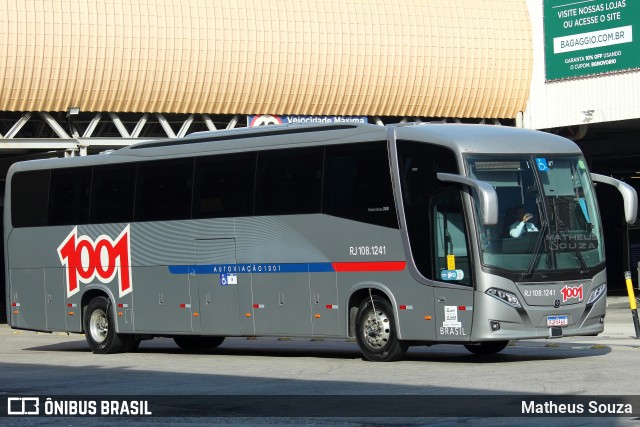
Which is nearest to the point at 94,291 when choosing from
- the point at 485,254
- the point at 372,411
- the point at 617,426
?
the point at 485,254

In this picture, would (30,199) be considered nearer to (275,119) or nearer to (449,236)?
(449,236)

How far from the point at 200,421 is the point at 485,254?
7116 mm

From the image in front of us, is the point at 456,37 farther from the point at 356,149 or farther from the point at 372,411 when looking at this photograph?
the point at 372,411

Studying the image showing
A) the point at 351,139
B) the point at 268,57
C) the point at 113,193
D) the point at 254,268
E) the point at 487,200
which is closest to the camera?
the point at 487,200

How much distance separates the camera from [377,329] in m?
20.6

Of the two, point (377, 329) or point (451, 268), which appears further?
point (377, 329)

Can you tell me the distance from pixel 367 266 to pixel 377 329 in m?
0.91

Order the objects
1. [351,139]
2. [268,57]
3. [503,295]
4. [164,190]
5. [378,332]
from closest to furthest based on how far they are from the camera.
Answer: [503,295]
[378,332]
[351,139]
[164,190]
[268,57]

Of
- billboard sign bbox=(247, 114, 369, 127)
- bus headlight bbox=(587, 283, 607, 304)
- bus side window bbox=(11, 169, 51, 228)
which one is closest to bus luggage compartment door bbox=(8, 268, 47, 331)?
bus side window bbox=(11, 169, 51, 228)

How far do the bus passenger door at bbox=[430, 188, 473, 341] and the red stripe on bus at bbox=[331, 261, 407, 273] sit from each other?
67 centimetres

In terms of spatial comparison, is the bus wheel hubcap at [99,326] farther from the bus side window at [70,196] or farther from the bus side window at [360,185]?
the bus side window at [360,185]

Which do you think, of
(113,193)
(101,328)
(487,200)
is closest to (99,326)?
(101,328)

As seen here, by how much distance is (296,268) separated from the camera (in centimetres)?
2181

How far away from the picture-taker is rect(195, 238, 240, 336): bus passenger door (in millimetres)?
22797
